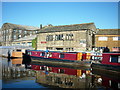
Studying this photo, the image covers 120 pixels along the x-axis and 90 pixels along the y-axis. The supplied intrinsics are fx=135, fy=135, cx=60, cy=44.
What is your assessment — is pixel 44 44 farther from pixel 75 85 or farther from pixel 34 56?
pixel 75 85

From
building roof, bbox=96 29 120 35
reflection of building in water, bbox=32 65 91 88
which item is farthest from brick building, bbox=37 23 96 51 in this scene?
reflection of building in water, bbox=32 65 91 88

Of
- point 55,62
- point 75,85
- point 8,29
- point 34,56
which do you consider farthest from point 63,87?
point 8,29

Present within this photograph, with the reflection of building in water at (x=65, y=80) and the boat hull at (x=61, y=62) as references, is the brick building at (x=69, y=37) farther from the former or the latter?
the reflection of building in water at (x=65, y=80)

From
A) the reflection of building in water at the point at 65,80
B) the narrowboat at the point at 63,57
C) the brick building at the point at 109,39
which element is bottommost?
the reflection of building in water at the point at 65,80

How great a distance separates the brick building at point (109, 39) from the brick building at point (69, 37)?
1.91 metres

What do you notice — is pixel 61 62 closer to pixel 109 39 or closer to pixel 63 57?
pixel 63 57

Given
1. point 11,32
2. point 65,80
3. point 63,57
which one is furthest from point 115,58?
point 11,32

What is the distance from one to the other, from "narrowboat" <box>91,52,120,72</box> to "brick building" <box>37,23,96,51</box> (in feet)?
33.6

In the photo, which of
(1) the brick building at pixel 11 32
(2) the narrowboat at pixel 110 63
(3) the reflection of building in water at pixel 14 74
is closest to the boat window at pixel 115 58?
(2) the narrowboat at pixel 110 63

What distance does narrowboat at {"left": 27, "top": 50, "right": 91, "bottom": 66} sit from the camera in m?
19.8

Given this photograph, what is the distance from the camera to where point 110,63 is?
16219mm

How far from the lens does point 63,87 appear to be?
10906 millimetres

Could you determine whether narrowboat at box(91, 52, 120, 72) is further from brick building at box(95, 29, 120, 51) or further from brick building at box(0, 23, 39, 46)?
brick building at box(0, 23, 39, 46)

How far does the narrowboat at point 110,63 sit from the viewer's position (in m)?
15.5
